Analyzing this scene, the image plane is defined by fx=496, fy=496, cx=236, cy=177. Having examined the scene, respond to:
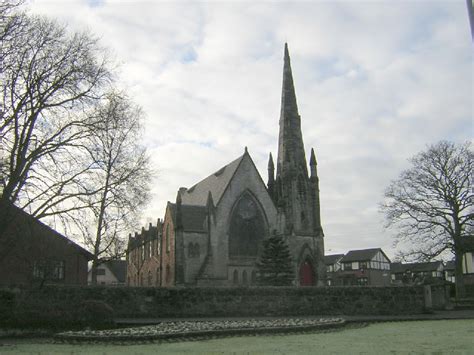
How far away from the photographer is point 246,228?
44156mm

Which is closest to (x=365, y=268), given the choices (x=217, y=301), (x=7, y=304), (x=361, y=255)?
(x=361, y=255)

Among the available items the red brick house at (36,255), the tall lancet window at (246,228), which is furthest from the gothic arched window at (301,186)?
the red brick house at (36,255)

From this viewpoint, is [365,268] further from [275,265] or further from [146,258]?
[275,265]

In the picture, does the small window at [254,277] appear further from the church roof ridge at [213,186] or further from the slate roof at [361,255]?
Result: the slate roof at [361,255]

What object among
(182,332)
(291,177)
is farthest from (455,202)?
(182,332)

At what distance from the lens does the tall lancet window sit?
142 ft

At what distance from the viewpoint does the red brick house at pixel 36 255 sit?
18.7 m

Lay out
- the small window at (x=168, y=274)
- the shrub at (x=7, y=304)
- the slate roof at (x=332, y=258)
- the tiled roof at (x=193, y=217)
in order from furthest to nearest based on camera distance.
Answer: the slate roof at (x=332, y=258), the small window at (x=168, y=274), the tiled roof at (x=193, y=217), the shrub at (x=7, y=304)

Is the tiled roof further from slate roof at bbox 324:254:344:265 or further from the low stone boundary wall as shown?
slate roof at bbox 324:254:344:265

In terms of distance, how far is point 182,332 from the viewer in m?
14.8

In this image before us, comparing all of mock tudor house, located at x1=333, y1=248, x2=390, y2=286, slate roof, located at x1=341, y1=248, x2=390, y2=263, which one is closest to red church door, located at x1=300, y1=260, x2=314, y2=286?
mock tudor house, located at x1=333, y1=248, x2=390, y2=286

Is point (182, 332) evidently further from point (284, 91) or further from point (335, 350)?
point (284, 91)

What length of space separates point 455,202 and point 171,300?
25625 mm

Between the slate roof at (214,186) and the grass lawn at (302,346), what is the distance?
29.0 m
